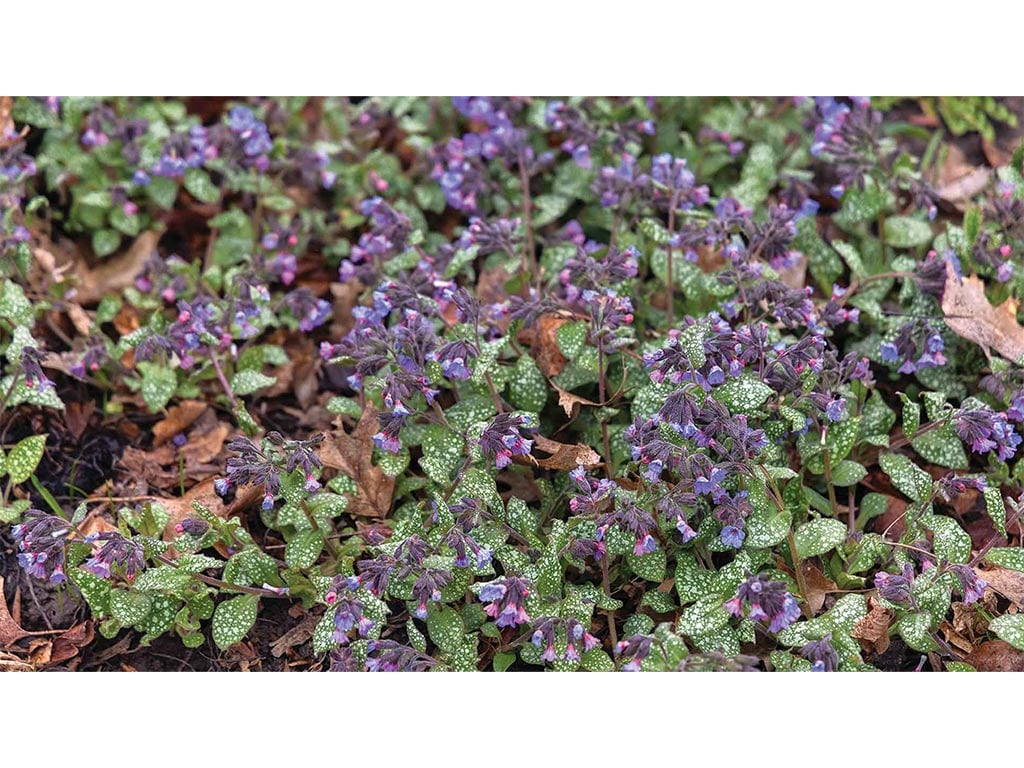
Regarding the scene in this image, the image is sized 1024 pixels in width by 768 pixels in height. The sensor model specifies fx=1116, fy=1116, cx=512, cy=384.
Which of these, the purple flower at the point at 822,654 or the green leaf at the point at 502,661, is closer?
the purple flower at the point at 822,654

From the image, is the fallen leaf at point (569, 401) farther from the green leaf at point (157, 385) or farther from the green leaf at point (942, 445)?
the green leaf at point (157, 385)

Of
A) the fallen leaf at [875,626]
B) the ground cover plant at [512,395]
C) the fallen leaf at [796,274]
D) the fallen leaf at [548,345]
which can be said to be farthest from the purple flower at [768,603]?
the fallen leaf at [796,274]

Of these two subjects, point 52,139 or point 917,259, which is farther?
point 52,139

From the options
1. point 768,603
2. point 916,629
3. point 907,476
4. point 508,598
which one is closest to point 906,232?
point 907,476

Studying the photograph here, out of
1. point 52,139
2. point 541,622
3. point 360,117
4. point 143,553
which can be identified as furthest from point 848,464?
point 52,139

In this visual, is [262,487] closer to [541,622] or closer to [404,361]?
[404,361]
